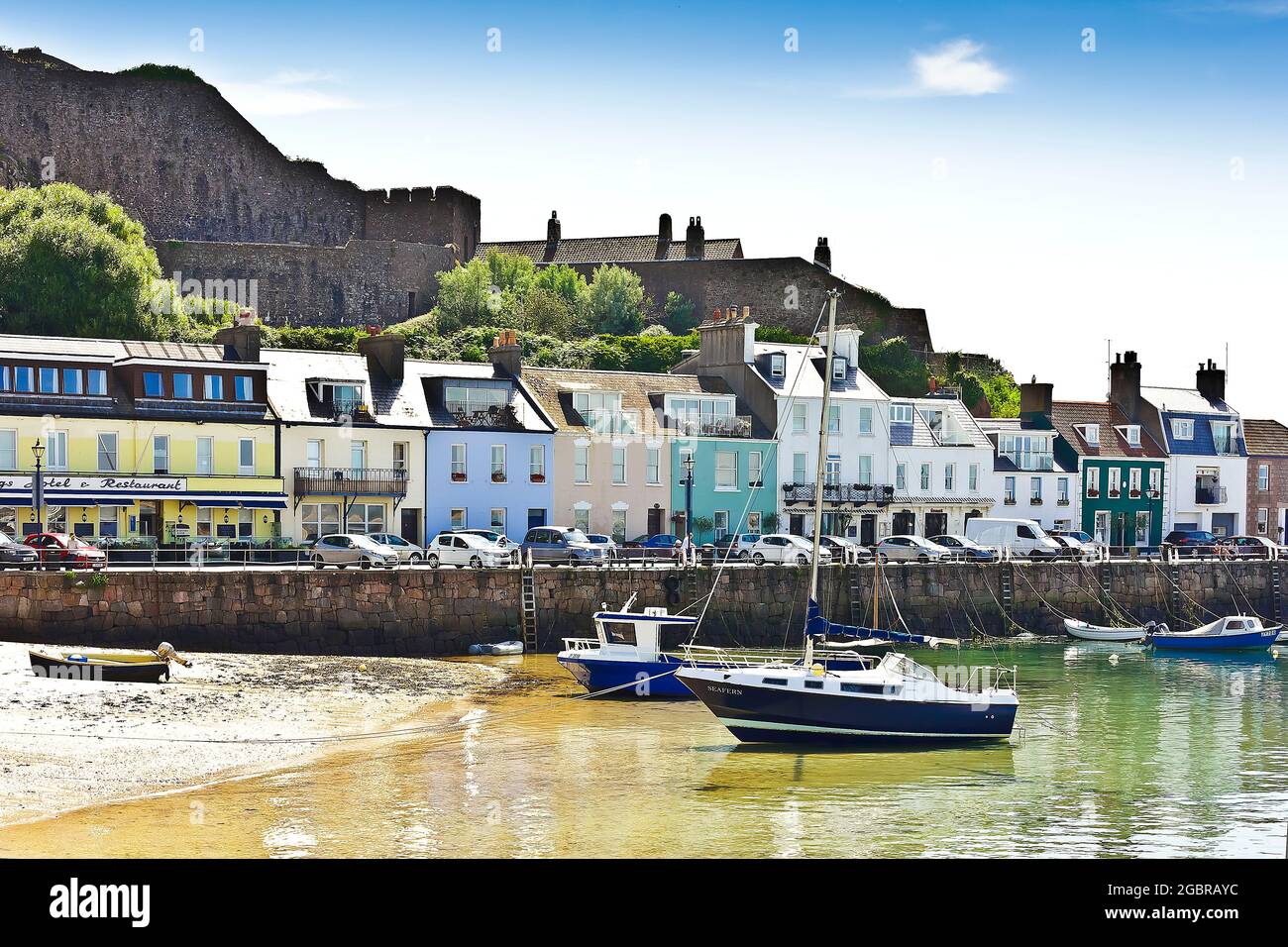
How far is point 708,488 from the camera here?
183 feet

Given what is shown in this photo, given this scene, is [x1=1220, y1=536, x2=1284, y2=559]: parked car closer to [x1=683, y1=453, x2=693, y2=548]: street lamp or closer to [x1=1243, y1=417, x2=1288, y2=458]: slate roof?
[x1=1243, y1=417, x2=1288, y2=458]: slate roof

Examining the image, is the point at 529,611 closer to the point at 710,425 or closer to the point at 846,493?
the point at 710,425

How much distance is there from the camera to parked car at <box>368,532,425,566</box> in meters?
42.4

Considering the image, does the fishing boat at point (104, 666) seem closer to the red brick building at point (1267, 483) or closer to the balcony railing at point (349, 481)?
the balcony railing at point (349, 481)

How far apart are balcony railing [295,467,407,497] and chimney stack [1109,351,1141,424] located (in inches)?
1366

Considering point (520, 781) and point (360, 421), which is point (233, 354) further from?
point (520, 781)

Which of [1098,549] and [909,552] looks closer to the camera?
[909,552]

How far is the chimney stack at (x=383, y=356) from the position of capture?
51.0m

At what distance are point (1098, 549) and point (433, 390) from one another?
24.6 m

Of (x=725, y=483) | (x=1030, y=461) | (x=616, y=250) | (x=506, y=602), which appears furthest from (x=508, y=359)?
(x=616, y=250)

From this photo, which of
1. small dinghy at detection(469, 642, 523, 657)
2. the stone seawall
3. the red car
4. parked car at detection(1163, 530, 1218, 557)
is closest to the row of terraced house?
→ the red car

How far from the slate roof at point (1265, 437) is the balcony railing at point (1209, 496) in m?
2.96

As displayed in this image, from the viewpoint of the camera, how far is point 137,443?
4428cm
